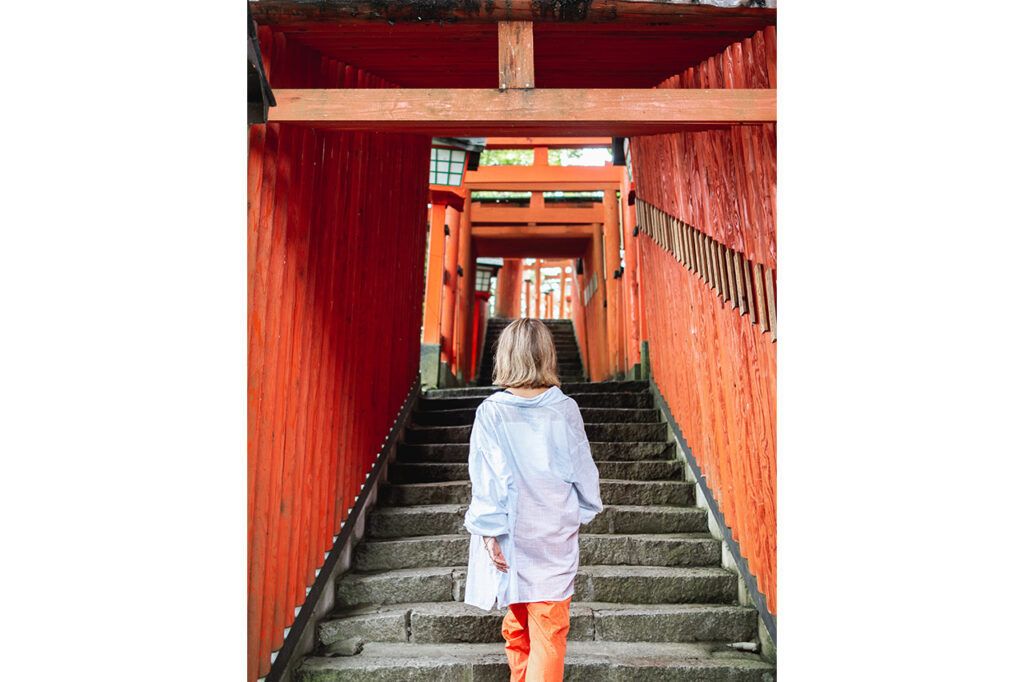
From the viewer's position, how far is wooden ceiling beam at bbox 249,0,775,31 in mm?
2953

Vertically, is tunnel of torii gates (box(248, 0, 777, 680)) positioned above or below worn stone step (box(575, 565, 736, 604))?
above

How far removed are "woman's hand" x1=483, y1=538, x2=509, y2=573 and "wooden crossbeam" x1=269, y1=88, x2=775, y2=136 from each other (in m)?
1.46

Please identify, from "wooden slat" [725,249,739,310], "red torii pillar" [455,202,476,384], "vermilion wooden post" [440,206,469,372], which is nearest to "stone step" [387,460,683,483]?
"wooden slat" [725,249,739,310]

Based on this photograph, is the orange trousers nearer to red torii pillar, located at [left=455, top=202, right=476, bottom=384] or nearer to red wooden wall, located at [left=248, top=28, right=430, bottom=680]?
red wooden wall, located at [left=248, top=28, right=430, bottom=680]

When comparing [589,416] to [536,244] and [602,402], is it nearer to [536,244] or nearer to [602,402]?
[602,402]

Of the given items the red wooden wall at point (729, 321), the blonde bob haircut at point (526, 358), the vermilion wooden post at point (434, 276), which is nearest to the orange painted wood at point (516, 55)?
the blonde bob haircut at point (526, 358)

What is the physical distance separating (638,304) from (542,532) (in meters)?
5.09

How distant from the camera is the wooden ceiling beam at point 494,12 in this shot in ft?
9.69

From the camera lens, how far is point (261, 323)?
2990 millimetres

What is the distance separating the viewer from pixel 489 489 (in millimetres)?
2797

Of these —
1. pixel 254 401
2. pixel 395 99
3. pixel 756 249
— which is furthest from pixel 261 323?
pixel 756 249

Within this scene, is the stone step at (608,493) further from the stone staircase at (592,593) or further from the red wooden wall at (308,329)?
the red wooden wall at (308,329)

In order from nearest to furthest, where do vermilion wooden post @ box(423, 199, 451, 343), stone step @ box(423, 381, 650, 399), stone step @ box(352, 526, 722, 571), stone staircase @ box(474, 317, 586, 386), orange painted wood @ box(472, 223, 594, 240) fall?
1. stone step @ box(352, 526, 722, 571)
2. stone step @ box(423, 381, 650, 399)
3. vermilion wooden post @ box(423, 199, 451, 343)
4. orange painted wood @ box(472, 223, 594, 240)
5. stone staircase @ box(474, 317, 586, 386)

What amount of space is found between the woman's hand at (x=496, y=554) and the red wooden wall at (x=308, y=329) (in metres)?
0.87
